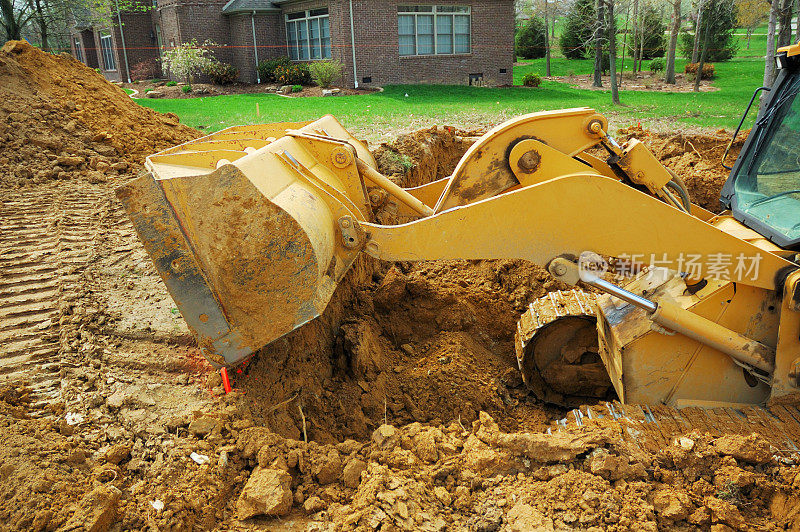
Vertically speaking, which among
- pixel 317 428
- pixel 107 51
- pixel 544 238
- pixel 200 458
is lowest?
pixel 317 428

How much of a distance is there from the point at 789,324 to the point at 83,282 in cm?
554

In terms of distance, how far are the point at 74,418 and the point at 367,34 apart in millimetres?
23095

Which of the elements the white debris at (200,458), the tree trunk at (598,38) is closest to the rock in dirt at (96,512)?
the white debris at (200,458)

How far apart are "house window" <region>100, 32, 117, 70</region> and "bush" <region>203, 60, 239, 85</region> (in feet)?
37.0

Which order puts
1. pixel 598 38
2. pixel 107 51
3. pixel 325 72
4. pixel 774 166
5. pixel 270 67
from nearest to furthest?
pixel 774 166 → pixel 598 38 → pixel 325 72 → pixel 270 67 → pixel 107 51

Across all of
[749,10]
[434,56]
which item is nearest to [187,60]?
[434,56]

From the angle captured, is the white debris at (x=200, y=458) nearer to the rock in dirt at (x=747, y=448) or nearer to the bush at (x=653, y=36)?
the rock in dirt at (x=747, y=448)

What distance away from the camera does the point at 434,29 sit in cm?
2522

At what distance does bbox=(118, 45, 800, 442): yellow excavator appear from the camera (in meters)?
3.44

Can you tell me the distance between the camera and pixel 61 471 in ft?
10.4

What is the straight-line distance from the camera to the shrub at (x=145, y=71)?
30531mm

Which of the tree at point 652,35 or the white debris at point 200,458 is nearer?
the white debris at point 200,458

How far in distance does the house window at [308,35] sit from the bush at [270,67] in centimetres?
101

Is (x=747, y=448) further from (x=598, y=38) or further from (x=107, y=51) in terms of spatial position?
(x=107, y=51)
